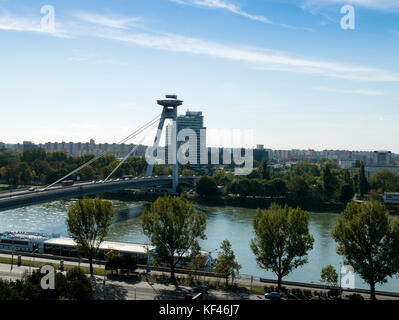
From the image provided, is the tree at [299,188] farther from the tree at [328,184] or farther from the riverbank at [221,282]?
the riverbank at [221,282]

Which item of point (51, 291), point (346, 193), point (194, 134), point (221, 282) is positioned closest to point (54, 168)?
point (194, 134)

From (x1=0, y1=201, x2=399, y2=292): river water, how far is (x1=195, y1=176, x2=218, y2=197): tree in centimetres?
319

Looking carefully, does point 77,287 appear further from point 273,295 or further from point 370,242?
point 370,242

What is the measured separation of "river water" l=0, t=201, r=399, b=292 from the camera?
12.8 meters

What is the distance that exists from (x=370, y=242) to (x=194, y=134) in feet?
162

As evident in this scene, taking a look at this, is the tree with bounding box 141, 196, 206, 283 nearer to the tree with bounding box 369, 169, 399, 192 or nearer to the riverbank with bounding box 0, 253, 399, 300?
the riverbank with bounding box 0, 253, 399, 300

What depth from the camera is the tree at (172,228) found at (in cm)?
1061

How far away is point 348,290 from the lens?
9594 mm

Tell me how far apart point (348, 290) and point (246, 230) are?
10124 millimetres

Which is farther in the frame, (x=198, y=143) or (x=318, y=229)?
(x=198, y=143)

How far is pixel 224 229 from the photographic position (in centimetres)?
1983

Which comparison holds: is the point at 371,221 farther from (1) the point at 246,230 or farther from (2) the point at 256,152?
(2) the point at 256,152

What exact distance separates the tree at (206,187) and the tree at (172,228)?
21.0 m
